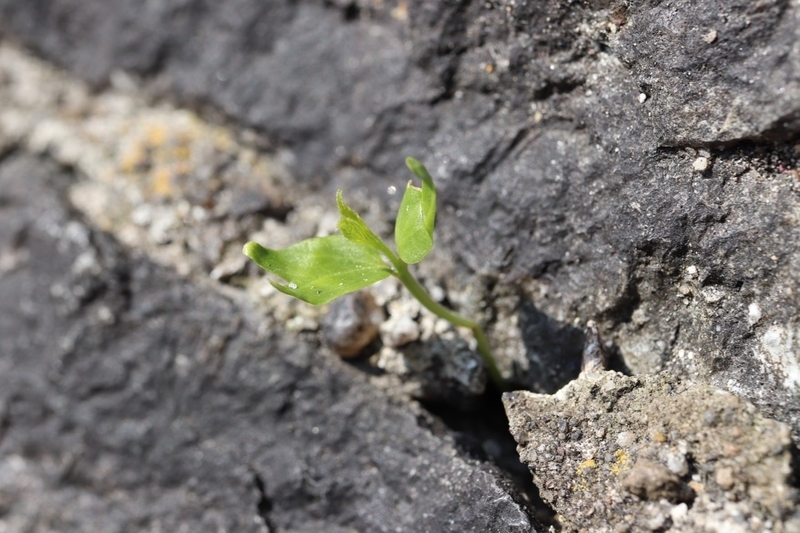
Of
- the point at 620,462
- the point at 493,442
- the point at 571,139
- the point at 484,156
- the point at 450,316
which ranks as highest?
the point at 571,139

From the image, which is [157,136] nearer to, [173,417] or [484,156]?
[173,417]

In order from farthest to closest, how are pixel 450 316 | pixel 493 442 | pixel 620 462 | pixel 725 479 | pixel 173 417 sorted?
pixel 173 417, pixel 493 442, pixel 450 316, pixel 620 462, pixel 725 479

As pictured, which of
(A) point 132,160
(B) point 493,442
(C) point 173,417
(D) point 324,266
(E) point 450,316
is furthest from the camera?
(A) point 132,160

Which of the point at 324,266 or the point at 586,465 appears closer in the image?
the point at 586,465

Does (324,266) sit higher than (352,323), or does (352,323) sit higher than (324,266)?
(324,266)

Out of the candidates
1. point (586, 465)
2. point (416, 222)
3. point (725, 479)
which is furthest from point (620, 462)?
point (416, 222)

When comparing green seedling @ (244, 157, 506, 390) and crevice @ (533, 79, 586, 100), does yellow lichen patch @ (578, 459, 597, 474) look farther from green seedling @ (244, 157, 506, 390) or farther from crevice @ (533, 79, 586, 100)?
crevice @ (533, 79, 586, 100)

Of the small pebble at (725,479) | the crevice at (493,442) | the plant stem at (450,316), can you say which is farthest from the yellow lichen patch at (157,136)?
the small pebble at (725,479)
